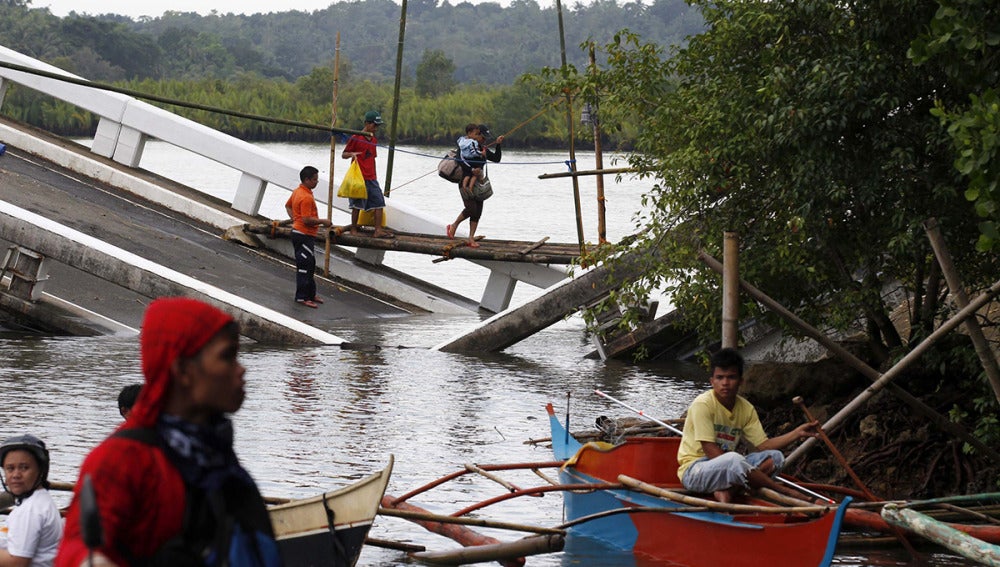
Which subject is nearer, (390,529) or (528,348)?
(390,529)

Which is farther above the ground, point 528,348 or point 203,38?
point 203,38

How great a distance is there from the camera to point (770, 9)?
1092cm

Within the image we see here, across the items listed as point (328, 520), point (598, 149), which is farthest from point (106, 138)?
point (328, 520)

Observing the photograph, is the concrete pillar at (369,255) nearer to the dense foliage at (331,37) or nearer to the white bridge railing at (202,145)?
the white bridge railing at (202,145)

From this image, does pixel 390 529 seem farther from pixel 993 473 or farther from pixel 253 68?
pixel 253 68

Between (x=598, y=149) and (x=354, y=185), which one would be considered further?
(x=354, y=185)

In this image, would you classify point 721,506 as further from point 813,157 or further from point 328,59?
point 328,59

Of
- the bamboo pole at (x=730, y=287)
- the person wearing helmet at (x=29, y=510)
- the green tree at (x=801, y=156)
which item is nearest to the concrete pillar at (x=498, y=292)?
the green tree at (x=801, y=156)

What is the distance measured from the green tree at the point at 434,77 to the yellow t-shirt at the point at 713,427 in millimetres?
62629

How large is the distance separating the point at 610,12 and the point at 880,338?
5032 inches

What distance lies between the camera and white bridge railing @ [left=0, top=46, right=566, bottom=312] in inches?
794

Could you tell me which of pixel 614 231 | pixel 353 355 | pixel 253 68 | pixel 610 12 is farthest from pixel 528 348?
pixel 610 12

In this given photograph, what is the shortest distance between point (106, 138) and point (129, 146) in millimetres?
431

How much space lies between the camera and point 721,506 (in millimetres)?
8125
